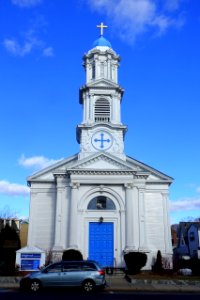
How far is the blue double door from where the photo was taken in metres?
Result: 31.0

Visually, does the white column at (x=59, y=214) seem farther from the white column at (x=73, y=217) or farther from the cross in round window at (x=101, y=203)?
the cross in round window at (x=101, y=203)

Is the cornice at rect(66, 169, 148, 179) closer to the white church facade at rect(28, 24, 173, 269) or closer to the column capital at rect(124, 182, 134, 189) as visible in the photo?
the white church facade at rect(28, 24, 173, 269)

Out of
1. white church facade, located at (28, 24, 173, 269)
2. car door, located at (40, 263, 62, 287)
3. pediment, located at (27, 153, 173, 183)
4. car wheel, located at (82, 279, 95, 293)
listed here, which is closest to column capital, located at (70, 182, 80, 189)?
white church facade, located at (28, 24, 173, 269)

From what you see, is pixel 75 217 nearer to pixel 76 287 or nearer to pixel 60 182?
pixel 60 182

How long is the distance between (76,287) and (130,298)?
4.04 m

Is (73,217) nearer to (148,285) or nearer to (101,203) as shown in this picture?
(101,203)

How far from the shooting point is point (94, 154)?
3341 cm

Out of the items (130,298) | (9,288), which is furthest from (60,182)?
(130,298)

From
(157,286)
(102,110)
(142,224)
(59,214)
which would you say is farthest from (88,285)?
(102,110)

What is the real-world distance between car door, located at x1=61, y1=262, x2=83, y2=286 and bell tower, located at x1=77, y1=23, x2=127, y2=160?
17626 mm

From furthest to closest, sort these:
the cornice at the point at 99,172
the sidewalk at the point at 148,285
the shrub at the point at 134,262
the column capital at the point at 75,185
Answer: the cornice at the point at 99,172 < the column capital at the point at 75,185 < the shrub at the point at 134,262 < the sidewalk at the point at 148,285

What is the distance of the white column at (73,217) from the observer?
30453 mm

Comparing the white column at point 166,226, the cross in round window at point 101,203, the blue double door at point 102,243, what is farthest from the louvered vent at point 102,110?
the blue double door at point 102,243

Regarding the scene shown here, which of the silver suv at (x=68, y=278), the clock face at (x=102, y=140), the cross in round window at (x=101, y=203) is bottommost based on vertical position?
the silver suv at (x=68, y=278)
